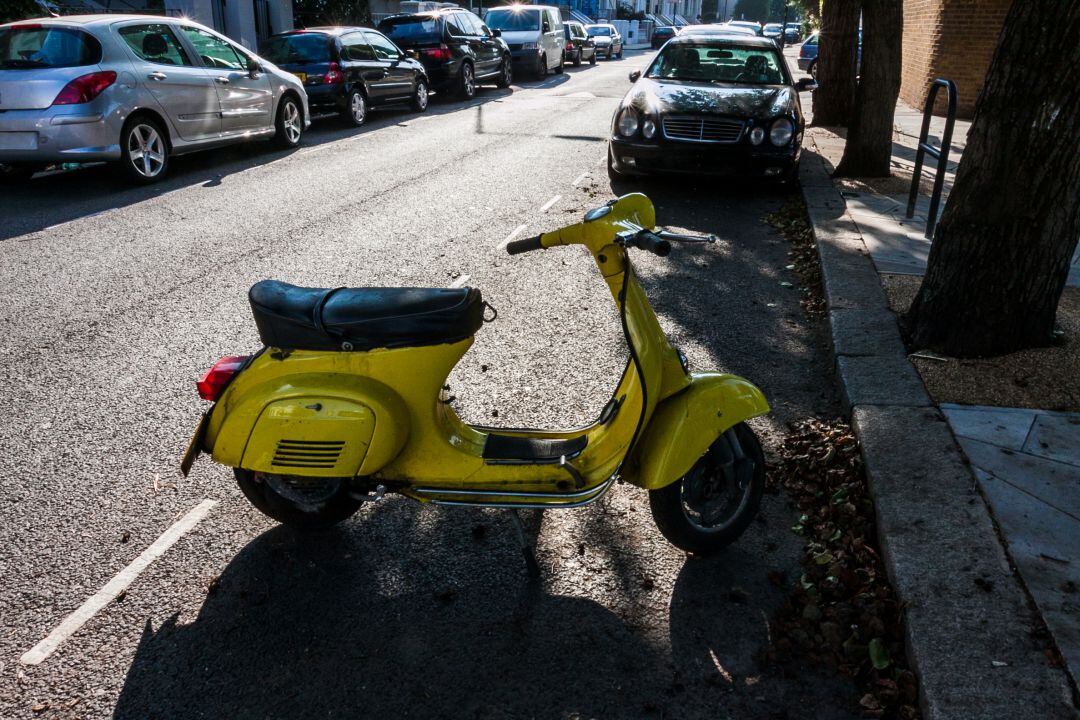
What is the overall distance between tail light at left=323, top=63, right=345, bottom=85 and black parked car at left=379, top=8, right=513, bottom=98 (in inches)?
180

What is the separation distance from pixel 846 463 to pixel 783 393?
0.86m

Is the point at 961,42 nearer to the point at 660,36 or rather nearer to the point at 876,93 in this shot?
the point at 876,93

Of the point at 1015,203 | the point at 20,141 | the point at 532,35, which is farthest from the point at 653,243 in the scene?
the point at 532,35

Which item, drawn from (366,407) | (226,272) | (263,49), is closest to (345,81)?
(263,49)

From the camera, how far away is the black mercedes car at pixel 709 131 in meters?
8.87

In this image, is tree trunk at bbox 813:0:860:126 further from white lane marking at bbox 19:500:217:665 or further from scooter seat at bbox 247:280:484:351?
white lane marking at bbox 19:500:217:665

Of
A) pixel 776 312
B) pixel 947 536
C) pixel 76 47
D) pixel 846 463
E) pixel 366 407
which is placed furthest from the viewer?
pixel 76 47

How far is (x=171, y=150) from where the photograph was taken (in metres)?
10.2

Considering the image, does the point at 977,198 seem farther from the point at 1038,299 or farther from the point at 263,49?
the point at 263,49

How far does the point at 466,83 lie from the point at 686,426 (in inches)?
688

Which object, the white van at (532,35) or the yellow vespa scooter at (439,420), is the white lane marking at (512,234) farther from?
the white van at (532,35)

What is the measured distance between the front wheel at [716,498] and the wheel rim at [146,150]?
8380 mm

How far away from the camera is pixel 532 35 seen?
24.5 meters

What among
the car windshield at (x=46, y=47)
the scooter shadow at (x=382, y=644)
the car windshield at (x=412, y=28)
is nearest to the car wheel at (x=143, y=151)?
the car windshield at (x=46, y=47)
